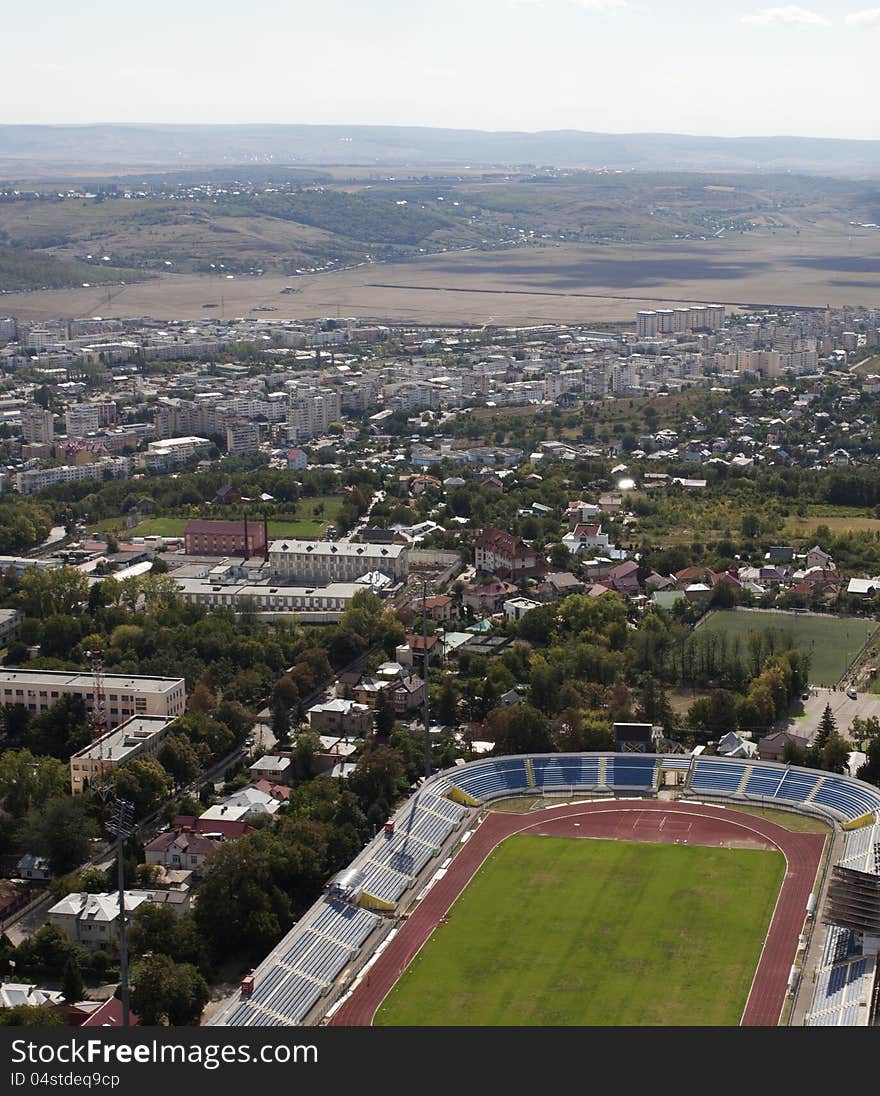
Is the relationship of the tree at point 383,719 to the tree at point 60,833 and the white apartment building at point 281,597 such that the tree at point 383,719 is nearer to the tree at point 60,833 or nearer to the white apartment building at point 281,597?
the tree at point 60,833

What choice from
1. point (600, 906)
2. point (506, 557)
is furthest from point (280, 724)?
point (506, 557)

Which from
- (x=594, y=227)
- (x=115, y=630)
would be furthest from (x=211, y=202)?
(x=115, y=630)

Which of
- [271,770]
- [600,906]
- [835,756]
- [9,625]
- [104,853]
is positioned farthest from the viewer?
[9,625]

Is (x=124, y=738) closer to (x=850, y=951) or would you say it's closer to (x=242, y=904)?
(x=242, y=904)

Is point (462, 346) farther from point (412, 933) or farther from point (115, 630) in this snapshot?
point (412, 933)

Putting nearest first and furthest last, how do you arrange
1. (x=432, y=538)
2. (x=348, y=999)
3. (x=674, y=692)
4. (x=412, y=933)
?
(x=348, y=999), (x=412, y=933), (x=674, y=692), (x=432, y=538)

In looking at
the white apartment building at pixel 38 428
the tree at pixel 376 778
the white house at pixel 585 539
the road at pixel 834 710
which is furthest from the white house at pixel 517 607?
the white apartment building at pixel 38 428

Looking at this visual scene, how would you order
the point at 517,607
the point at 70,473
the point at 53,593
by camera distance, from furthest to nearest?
the point at 70,473
the point at 517,607
the point at 53,593
